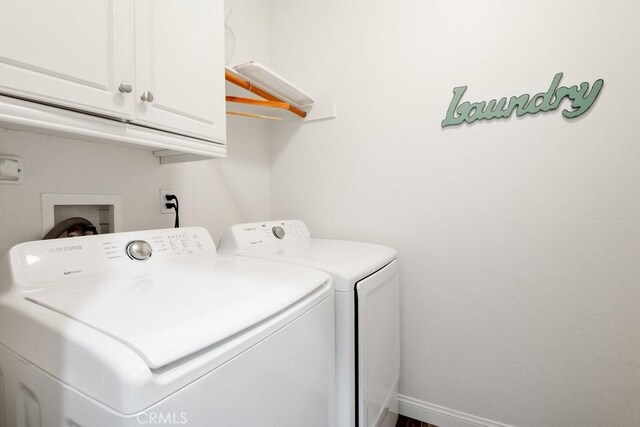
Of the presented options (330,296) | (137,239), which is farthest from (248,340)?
(137,239)

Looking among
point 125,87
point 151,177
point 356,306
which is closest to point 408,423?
point 356,306

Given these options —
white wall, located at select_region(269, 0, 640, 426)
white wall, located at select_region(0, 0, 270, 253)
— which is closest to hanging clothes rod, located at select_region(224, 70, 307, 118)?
white wall, located at select_region(269, 0, 640, 426)

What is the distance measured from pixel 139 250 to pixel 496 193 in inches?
60.2

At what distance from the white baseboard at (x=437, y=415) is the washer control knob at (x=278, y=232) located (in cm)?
112

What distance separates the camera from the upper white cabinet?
2.06 feet

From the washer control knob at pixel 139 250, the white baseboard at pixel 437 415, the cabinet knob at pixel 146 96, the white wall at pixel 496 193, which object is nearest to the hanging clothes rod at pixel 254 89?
the white wall at pixel 496 193

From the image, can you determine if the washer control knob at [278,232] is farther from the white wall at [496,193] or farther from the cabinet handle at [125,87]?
the cabinet handle at [125,87]

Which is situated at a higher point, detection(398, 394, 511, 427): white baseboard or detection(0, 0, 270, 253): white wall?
detection(0, 0, 270, 253): white wall

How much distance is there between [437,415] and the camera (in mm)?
1492

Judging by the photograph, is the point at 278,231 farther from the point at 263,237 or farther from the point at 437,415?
the point at 437,415

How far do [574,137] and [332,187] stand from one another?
3.86ft

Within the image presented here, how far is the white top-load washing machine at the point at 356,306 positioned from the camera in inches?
37.1

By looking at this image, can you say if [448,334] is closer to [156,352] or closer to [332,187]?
[332,187]

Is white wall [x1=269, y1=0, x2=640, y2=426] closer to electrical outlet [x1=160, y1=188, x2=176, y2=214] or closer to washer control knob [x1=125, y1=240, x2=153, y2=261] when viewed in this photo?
electrical outlet [x1=160, y1=188, x2=176, y2=214]
